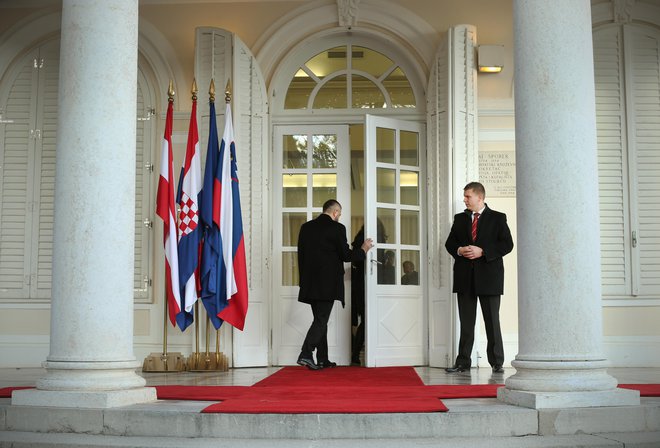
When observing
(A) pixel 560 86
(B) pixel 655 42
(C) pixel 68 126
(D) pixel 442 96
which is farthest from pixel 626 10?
(C) pixel 68 126

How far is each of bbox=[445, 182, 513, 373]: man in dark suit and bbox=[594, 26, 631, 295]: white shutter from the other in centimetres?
168

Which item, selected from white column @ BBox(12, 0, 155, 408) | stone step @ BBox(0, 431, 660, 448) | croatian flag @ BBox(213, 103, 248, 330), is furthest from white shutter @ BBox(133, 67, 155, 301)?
stone step @ BBox(0, 431, 660, 448)

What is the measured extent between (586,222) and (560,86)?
2.67 feet

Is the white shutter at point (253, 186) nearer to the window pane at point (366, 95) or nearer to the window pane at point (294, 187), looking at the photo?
the window pane at point (294, 187)

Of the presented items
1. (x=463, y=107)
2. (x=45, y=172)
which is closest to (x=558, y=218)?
(x=463, y=107)

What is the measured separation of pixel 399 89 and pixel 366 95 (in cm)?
35

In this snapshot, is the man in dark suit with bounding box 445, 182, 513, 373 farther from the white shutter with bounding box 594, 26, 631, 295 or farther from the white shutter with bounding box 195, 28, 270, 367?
the white shutter with bounding box 195, 28, 270, 367

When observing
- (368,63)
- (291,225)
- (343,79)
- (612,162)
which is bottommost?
(291,225)

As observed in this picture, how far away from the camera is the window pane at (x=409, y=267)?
866cm

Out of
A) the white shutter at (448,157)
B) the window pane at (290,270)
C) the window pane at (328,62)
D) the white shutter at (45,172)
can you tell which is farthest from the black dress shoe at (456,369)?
the white shutter at (45,172)

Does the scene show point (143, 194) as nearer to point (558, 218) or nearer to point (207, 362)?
point (207, 362)

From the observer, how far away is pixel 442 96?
8.52m

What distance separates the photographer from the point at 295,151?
899 centimetres

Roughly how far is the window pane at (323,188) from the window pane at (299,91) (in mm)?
788
